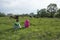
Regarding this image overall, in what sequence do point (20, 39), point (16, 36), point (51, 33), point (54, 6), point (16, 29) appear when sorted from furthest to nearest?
1. point (54, 6)
2. point (16, 29)
3. point (51, 33)
4. point (16, 36)
5. point (20, 39)

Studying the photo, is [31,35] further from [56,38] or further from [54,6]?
[54,6]

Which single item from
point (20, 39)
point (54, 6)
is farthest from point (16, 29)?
point (54, 6)

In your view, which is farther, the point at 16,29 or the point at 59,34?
the point at 16,29

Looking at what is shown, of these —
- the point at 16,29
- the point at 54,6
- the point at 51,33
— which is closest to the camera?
the point at 51,33

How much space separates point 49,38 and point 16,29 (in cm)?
577

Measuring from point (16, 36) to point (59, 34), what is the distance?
4.43 metres

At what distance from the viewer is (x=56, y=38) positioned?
1795 centimetres

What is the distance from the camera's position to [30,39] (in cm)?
A: 1733

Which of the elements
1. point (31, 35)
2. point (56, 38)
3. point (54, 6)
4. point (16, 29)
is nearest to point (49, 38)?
point (56, 38)

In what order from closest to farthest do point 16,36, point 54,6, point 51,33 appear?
point 16,36, point 51,33, point 54,6

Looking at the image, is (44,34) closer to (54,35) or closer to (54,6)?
(54,35)

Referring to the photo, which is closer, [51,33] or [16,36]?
[16,36]

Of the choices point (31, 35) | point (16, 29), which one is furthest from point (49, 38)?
point (16, 29)

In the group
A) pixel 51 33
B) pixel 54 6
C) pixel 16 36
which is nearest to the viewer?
pixel 16 36
